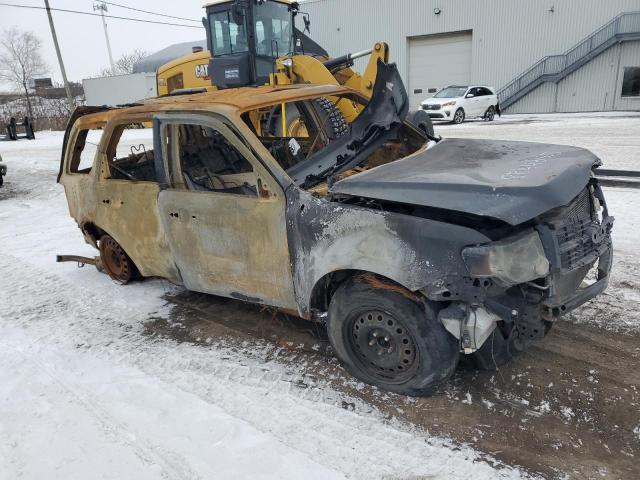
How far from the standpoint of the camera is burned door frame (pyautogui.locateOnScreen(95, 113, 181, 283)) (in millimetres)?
4062

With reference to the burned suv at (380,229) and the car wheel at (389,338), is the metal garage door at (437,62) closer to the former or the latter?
the burned suv at (380,229)

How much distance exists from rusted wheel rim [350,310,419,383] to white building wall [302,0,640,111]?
84.7ft

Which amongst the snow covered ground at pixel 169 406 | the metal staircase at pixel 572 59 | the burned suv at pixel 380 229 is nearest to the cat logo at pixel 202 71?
the burned suv at pixel 380 229

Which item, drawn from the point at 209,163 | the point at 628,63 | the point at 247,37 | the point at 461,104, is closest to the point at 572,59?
the point at 628,63

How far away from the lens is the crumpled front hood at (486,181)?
256 centimetres

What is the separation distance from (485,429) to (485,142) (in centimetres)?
229

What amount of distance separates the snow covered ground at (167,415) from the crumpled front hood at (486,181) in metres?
1.27

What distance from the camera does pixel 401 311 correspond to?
2814mm


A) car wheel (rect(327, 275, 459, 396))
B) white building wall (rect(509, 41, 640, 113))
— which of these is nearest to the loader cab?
car wheel (rect(327, 275, 459, 396))

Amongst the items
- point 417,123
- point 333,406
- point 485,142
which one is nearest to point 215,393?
point 333,406

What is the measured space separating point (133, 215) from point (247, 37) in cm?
688

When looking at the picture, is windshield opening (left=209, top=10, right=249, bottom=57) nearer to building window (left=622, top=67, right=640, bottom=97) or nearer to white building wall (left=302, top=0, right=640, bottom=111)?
white building wall (left=302, top=0, right=640, bottom=111)

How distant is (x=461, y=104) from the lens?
19125 mm

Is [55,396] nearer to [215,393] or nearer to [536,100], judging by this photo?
[215,393]
